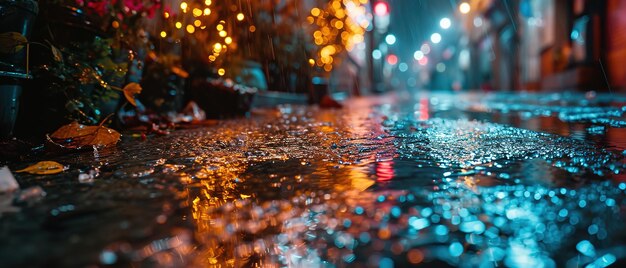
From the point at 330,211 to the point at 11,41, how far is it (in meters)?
1.82

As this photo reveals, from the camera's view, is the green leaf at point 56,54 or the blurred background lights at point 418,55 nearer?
the green leaf at point 56,54

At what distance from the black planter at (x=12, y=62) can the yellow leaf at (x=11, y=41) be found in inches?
0.9

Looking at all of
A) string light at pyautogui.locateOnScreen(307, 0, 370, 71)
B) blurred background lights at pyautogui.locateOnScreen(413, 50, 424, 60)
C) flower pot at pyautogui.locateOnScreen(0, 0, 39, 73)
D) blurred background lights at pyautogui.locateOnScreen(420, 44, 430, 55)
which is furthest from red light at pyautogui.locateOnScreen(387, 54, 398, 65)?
flower pot at pyautogui.locateOnScreen(0, 0, 39, 73)

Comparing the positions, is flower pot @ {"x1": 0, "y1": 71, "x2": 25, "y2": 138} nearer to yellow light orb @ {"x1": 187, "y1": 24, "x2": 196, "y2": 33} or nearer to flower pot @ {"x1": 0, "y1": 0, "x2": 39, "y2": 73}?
flower pot @ {"x1": 0, "y1": 0, "x2": 39, "y2": 73}

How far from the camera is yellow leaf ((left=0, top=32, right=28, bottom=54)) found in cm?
202

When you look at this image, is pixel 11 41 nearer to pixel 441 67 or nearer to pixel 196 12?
pixel 196 12

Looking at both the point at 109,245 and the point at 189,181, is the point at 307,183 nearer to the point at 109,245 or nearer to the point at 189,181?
the point at 189,181

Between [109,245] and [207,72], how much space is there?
4335 millimetres

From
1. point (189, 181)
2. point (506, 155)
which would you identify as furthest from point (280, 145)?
point (506, 155)

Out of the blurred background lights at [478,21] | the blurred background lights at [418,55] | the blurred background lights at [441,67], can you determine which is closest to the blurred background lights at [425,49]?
the blurred background lights at [418,55]

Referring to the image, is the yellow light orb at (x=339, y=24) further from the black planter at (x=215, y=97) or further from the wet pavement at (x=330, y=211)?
the wet pavement at (x=330, y=211)

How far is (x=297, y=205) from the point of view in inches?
42.5

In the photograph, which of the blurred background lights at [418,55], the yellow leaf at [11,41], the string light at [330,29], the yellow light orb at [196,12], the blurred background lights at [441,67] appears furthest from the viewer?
the blurred background lights at [418,55]

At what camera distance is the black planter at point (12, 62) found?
2.04 m
